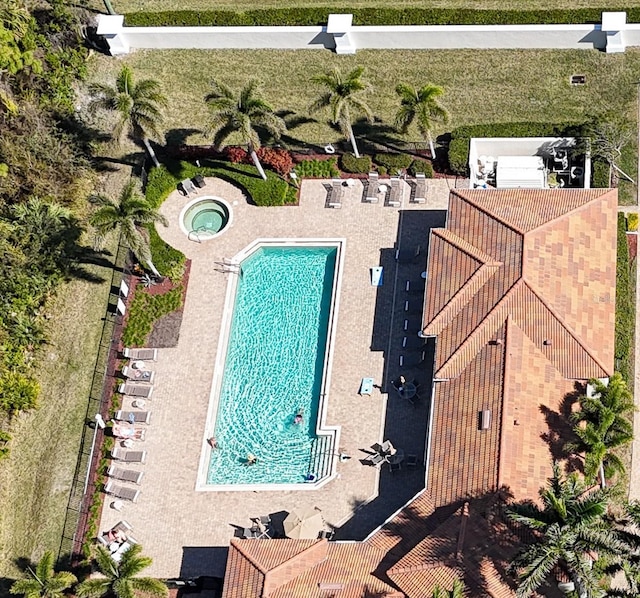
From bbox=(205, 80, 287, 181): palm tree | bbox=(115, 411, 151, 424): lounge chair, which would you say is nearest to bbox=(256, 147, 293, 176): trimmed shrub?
bbox=(205, 80, 287, 181): palm tree

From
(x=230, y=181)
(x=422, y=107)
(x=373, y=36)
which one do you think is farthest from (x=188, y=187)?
(x=422, y=107)

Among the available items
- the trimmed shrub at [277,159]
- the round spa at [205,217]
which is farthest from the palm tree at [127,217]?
the trimmed shrub at [277,159]

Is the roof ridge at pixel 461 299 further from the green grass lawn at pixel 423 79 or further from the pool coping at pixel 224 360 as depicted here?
the green grass lawn at pixel 423 79

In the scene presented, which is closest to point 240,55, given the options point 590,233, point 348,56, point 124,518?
point 348,56

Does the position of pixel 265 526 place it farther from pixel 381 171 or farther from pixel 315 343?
pixel 381 171

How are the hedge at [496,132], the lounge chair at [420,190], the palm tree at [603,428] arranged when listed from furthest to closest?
the lounge chair at [420,190], the hedge at [496,132], the palm tree at [603,428]

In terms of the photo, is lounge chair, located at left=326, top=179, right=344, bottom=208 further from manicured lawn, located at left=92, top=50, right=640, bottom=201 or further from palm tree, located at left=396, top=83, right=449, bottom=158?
palm tree, located at left=396, top=83, right=449, bottom=158

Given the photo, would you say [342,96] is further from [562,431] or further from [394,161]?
[562,431]
